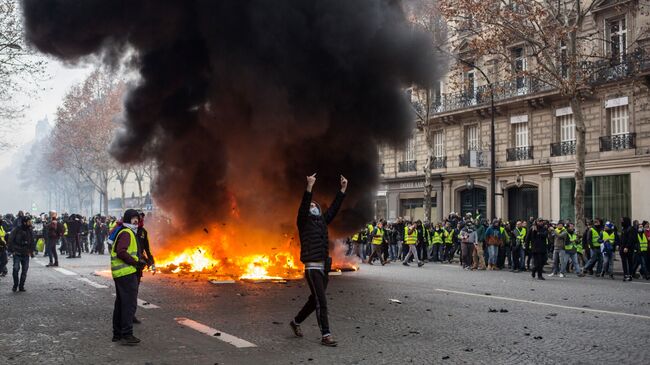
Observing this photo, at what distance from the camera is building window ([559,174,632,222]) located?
25.8 metres

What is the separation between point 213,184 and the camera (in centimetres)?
1594

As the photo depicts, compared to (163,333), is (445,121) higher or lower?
higher

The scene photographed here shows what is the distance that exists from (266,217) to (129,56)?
5230mm

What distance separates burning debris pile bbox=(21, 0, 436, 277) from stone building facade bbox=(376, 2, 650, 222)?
900cm

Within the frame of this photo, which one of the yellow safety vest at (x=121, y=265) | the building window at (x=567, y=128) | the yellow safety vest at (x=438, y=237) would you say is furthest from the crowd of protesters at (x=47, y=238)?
the building window at (x=567, y=128)

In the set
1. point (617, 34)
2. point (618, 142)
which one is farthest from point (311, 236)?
point (617, 34)

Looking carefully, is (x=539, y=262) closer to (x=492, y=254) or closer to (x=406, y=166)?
(x=492, y=254)

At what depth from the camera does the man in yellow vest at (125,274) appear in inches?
277

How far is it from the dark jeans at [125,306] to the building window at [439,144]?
29.2 metres

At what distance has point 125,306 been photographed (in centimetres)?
709

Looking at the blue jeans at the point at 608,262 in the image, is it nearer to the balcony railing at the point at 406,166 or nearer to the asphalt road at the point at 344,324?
the asphalt road at the point at 344,324

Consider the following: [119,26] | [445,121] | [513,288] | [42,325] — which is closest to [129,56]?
[119,26]

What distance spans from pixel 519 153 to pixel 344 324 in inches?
941

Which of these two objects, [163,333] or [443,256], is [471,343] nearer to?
[163,333]
